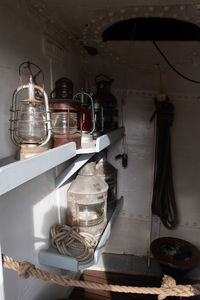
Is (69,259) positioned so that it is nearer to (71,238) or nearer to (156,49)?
(71,238)

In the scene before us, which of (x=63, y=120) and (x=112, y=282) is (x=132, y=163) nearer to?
(x=112, y=282)

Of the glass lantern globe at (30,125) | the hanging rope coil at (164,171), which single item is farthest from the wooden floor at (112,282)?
the glass lantern globe at (30,125)

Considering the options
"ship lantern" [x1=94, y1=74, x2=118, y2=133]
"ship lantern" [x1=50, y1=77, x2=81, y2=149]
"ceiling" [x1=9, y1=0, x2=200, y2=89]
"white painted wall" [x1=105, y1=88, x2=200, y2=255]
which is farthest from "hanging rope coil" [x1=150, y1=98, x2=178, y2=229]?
"ship lantern" [x1=50, y1=77, x2=81, y2=149]

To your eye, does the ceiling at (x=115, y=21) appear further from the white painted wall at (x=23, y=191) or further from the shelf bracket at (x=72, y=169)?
the shelf bracket at (x=72, y=169)

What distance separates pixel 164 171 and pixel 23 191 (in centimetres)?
107

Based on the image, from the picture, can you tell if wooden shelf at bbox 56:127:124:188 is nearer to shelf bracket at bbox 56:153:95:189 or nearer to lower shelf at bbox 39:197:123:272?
shelf bracket at bbox 56:153:95:189

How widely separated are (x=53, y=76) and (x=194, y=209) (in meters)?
1.35

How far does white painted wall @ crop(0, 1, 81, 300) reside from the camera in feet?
2.36

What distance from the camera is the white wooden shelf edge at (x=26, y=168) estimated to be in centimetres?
45

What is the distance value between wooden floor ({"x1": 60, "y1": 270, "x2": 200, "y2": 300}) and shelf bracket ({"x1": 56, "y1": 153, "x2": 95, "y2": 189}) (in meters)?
0.86

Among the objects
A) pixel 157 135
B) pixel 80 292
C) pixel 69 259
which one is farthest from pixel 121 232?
pixel 69 259

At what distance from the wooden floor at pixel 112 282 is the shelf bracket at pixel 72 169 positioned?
33.8 inches

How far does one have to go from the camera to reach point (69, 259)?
93cm

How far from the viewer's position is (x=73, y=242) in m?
1.06
